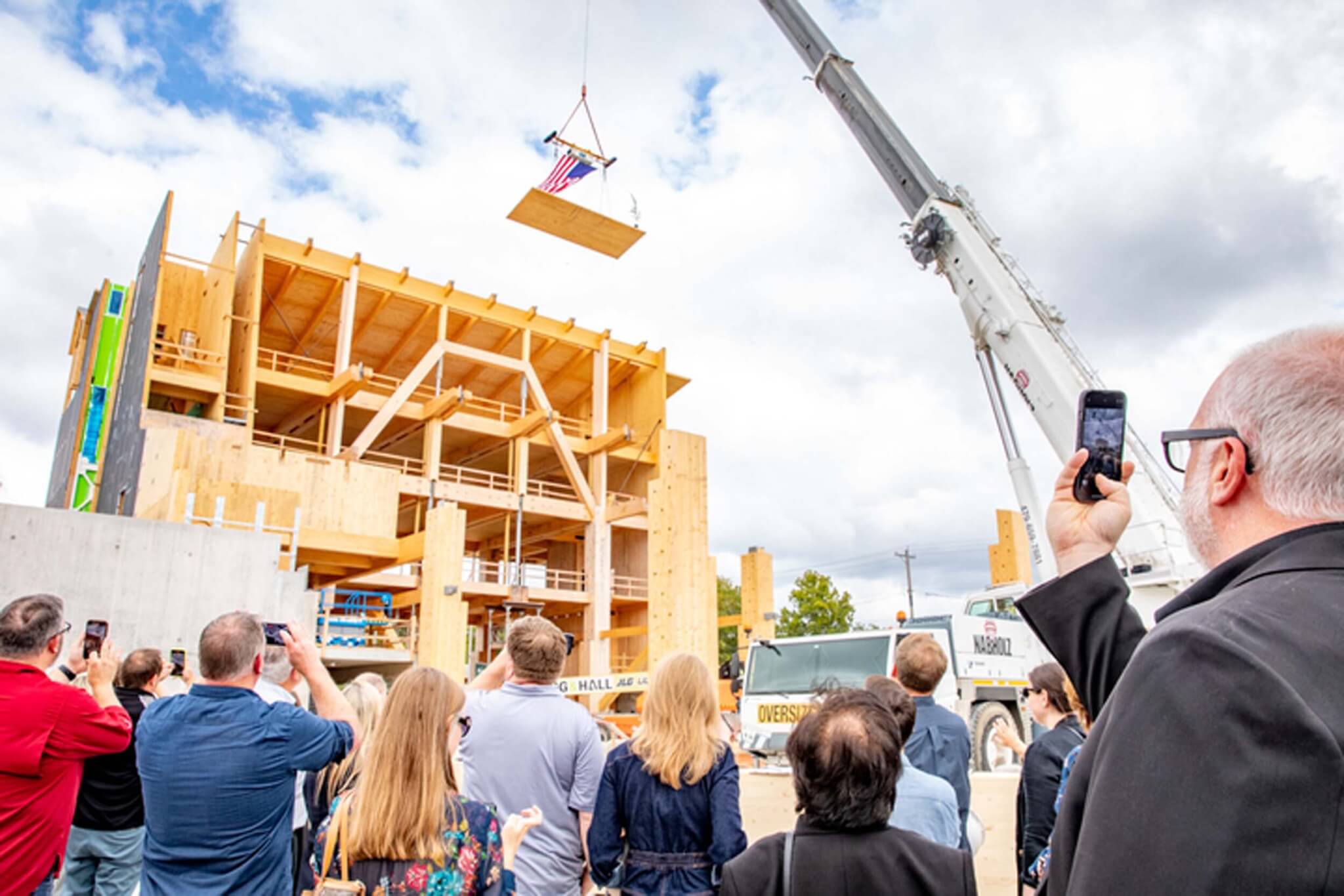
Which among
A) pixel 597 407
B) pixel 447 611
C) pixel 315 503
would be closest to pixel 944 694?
pixel 447 611

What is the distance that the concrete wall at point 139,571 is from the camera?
39.9 feet

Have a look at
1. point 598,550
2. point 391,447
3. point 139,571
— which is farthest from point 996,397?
point 391,447

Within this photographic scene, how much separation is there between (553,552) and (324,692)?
3140 centimetres

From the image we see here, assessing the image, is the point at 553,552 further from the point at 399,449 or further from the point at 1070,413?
the point at 1070,413

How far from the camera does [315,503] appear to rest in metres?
19.4

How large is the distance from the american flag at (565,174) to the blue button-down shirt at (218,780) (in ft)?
49.0

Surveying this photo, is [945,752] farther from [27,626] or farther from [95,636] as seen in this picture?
[95,636]

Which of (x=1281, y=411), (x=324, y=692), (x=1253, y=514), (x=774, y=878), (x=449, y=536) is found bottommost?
(x=774, y=878)

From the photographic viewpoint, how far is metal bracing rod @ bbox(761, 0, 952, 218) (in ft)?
35.3

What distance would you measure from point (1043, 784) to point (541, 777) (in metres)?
2.07

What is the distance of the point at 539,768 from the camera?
138 inches

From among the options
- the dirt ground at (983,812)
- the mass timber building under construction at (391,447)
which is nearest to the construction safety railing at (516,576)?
the mass timber building under construction at (391,447)

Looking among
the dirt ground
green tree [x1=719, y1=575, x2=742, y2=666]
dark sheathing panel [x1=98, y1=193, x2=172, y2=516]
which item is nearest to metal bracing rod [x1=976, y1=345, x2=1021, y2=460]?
the dirt ground

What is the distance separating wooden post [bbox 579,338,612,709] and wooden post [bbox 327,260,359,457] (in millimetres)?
8214
